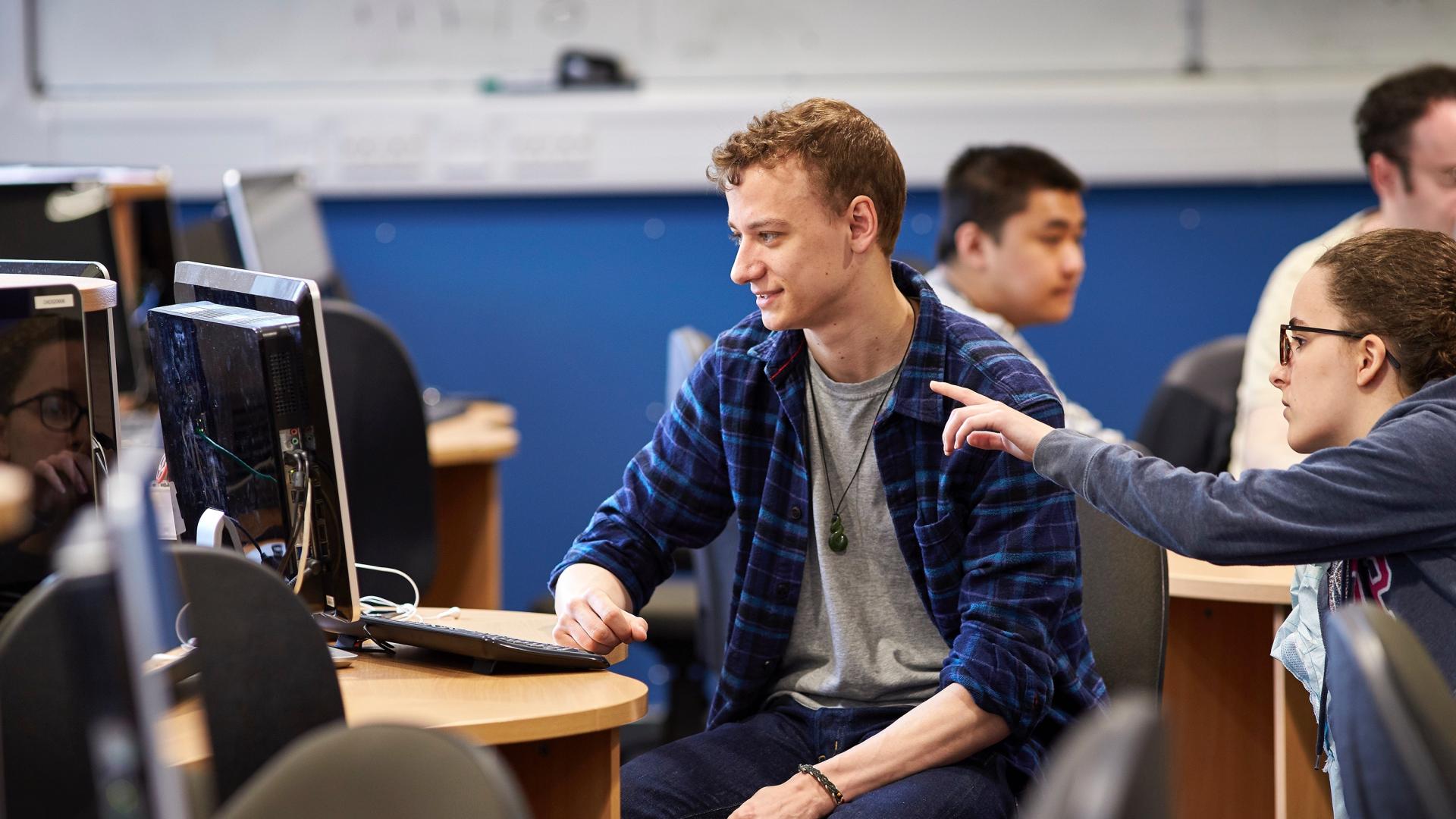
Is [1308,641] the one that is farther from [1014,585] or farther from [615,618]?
[615,618]

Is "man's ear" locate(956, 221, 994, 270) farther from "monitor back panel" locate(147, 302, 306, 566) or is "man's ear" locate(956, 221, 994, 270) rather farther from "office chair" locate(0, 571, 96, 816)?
"office chair" locate(0, 571, 96, 816)

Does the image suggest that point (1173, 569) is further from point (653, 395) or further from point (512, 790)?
point (653, 395)

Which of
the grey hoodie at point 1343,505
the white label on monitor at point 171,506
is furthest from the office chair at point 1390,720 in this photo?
the white label on monitor at point 171,506

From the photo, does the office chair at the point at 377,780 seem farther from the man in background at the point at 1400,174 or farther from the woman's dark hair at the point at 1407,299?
the man in background at the point at 1400,174

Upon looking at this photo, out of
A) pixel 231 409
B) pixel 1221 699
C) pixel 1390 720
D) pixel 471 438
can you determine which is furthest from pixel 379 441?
pixel 1390 720

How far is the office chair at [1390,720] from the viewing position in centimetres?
98

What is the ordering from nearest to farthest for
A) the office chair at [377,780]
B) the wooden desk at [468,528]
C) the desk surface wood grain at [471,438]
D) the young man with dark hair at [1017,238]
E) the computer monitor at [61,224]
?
the office chair at [377,780], the computer monitor at [61,224], the young man with dark hair at [1017,238], the desk surface wood grain at [471,438], the wooden desk at [468,528]

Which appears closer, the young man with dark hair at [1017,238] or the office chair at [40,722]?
the office chair at [40,722]

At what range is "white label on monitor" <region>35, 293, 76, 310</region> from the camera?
1.42 metres

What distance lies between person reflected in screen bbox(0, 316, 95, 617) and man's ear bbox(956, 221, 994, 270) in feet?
6.18

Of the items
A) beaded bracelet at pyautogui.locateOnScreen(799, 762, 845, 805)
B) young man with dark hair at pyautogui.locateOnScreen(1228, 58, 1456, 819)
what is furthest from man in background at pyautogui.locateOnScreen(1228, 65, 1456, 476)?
beaded bracelet at pyautogui.locateOnScreen(799, 762, 845, 805)

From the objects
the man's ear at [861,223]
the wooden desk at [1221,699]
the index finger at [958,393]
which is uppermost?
the man's ear at [861,223]

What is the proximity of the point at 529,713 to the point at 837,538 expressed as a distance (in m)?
0.48

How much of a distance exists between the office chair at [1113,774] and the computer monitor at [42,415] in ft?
3.45
